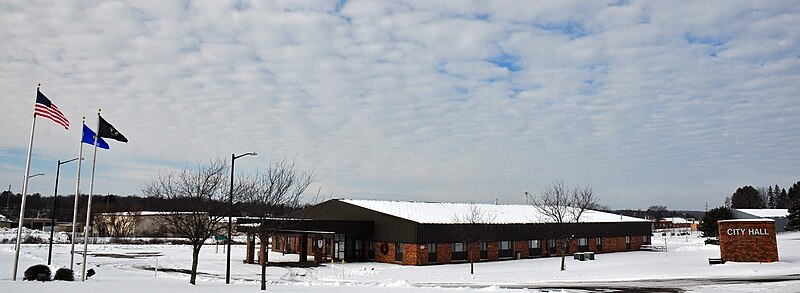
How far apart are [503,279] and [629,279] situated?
700 cm

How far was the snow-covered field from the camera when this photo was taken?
26095 millimetres

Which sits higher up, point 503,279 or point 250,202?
point 250,202

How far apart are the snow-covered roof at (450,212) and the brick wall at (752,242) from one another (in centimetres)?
1839

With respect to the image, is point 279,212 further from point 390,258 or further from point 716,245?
point 716,245

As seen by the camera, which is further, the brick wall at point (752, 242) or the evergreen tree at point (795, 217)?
the evergreen tree at point (795, 217)

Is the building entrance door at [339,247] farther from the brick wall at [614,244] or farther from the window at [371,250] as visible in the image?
the brick wall at [614,244]

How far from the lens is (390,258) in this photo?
49125mm

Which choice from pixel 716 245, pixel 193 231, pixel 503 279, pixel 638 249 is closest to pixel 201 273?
pixel 193 231

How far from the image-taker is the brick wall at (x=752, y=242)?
42438mm

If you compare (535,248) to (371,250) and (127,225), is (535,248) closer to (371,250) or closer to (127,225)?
(371,250)

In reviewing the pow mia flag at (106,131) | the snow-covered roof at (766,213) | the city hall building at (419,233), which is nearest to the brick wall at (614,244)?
the city hall building at (419,233)

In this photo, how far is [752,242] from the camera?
1679 inches

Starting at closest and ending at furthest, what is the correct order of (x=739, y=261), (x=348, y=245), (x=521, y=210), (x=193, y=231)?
(x=193, y=231)
(x=739, y=261)
(x=348, y=245)
(x=521, y=210)

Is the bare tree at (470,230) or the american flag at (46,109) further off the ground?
the american flag at (46,109)
